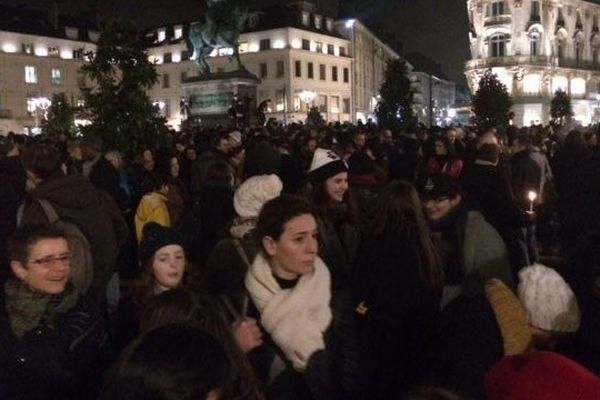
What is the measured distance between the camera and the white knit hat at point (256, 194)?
17.3ft

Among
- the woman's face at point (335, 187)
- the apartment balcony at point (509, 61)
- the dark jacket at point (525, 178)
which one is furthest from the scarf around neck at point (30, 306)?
the apartment balcony at point (509, 61)

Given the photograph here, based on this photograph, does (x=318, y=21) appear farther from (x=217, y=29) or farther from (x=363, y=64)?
(x=217, y=29)

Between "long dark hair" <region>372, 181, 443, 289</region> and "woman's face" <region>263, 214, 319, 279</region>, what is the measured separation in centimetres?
87

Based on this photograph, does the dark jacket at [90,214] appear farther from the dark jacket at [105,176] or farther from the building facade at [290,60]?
the building facade at [290,60]

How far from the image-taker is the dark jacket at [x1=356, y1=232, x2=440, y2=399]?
14.6 feet

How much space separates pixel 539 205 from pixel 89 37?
272 ft

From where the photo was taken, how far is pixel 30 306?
3.95 m

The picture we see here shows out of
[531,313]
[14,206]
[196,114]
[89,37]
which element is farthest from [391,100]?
[89,37]

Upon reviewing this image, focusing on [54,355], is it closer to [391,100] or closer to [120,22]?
[120,22]

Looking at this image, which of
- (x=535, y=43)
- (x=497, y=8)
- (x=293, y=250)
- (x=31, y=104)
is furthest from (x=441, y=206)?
(x=535, y=43)

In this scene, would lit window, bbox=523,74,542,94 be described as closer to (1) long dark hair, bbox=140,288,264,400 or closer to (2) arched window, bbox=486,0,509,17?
(2) arched window, bbox=486,0,509,17

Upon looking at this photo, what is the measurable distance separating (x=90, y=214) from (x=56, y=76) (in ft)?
265

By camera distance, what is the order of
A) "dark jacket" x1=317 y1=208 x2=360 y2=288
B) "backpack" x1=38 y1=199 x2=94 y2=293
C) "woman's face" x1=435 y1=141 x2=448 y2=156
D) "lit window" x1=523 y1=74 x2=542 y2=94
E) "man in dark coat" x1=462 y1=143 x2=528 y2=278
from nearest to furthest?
1. "backpack" x1=38 y1=199 x2=94 y2=293
2. "dark jacket" x1=317 y1=208 x2=360 y2=288
3. "man in dark coat" x1=462 y1=143 x2=528 y2=278
4. "woman's face" x1=435 y1=141 x2=448 y2=156
5. "lit window" x1=523 y1=74 x2=542 y2=94

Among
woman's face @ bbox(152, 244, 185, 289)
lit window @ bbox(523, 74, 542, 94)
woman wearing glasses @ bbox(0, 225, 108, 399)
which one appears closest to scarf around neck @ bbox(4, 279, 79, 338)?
woman wearing glasses @ bbox(0, 225, 108, 399)
